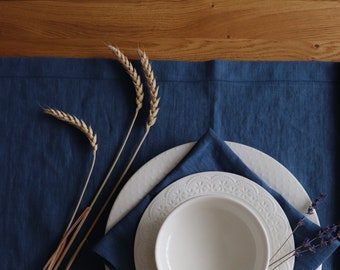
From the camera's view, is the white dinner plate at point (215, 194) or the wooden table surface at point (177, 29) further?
the wooden table surface at point (177, 29)

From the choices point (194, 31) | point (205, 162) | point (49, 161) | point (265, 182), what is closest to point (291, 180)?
point (265, 182)

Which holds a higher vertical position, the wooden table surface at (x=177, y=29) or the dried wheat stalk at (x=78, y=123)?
the wooden table surface at (x=177, y=29)

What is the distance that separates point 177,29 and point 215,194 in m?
0.36

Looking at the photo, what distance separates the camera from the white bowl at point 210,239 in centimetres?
84

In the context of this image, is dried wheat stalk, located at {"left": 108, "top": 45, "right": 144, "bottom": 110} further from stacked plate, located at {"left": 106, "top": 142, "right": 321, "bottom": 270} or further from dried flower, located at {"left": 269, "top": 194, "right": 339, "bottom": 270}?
dried flower, located at {"left": 269, "top": 194, "right": 339, "bottom": 270}

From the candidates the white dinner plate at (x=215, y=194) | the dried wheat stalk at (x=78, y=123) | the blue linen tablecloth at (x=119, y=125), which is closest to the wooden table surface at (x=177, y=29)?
the blue linen tablecloth at (x=119, y=125)

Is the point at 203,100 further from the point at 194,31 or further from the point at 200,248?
the point at 200,248

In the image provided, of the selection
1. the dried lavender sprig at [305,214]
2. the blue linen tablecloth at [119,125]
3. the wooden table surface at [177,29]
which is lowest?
the dried lavender sprig at [305,214]

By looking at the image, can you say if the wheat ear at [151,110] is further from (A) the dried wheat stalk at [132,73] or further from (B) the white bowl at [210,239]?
(B) the white bowl at [210,239]

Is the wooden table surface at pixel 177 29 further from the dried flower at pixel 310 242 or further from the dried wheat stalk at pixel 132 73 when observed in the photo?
the dried flower at pixel 310 242

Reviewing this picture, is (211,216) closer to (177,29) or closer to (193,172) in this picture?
(193,172)

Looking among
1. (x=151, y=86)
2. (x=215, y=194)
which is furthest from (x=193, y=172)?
(x=151, y=86)

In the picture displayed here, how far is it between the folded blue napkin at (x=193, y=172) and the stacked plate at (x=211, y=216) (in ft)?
0.05

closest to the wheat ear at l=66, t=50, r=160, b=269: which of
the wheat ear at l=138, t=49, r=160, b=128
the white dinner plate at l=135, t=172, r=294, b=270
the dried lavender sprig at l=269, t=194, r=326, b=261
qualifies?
the wheat ear at l=138, t=49, r=160, b=128
